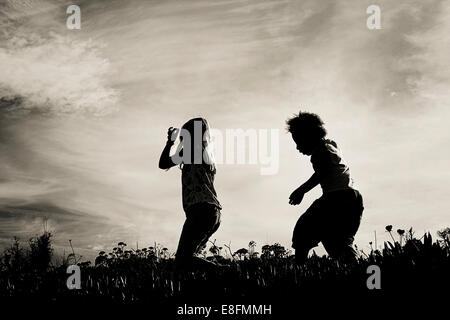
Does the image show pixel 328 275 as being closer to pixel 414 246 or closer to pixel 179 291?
pixel 414 246

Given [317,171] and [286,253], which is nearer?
[317,171]

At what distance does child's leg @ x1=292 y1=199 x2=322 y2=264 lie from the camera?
4484mm

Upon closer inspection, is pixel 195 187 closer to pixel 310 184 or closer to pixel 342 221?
pixel 310 184

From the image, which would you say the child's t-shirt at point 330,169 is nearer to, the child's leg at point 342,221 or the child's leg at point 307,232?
the child's leg at point 342,221

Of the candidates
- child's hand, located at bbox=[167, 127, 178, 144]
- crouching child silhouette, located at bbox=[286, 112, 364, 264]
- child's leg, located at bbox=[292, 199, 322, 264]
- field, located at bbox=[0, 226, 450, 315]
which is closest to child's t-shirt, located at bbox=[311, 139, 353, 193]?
crouching child silhouette, located at bbox=[286, 112, 364, 264]

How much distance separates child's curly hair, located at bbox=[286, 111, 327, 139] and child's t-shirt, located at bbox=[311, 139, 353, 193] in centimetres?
32

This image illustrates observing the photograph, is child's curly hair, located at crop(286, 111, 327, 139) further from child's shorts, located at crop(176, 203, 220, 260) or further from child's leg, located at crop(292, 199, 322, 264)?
child's shorts, located at crop(176, 203, 220, 260)

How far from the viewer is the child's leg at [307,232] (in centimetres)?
448

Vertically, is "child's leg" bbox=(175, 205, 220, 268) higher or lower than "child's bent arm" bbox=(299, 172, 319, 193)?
lower

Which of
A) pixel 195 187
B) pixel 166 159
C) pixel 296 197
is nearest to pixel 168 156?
pixel 166 159
